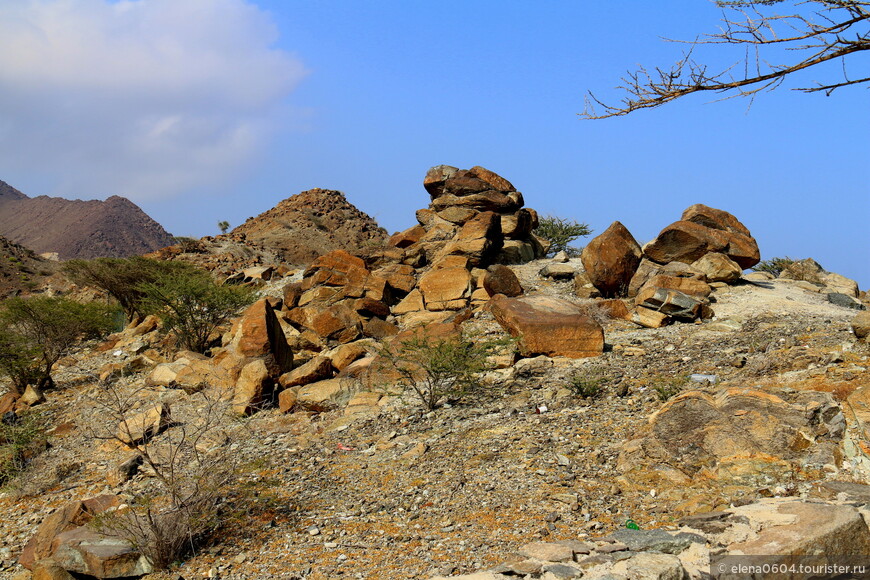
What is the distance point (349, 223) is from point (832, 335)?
990 inches

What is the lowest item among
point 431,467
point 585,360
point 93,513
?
point 93,513

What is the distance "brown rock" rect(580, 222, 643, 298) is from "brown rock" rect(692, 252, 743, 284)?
4.02 feet

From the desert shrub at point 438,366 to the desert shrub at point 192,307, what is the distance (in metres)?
5.65

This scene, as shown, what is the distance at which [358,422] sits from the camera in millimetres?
8391

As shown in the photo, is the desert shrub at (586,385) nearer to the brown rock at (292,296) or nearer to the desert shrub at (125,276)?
the brown rock at (292,296)

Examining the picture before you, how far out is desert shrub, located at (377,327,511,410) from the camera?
343 inches

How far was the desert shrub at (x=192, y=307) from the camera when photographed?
13705 mm

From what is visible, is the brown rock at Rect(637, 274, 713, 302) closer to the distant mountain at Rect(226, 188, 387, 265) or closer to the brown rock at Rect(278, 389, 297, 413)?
the brown rock at Rect(278, 389, 297, 413)

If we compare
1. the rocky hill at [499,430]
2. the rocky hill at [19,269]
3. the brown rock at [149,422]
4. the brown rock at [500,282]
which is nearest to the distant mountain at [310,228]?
the rocky hill at [19,269]

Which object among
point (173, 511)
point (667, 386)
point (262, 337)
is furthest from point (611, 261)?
point (173, 511)

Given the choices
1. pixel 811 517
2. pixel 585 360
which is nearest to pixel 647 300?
pixel 585 360

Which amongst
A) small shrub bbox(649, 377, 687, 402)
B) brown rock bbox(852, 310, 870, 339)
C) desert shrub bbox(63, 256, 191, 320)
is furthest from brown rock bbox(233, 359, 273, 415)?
desert shrub bbox(63, 256, 191, 320)

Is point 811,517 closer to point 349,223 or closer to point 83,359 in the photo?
point 83,359

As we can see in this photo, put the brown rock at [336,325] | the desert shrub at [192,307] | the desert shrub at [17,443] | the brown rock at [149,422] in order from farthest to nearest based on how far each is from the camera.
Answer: the desert shrub at [192,307], the brown rock at [336,325], the brown rock at [149,422], the desert shrub at [17,443]
